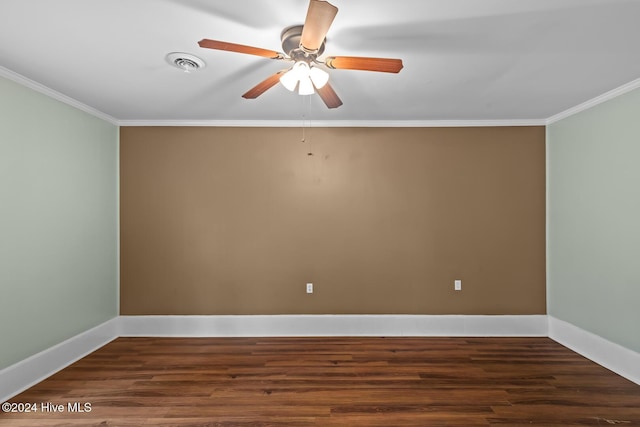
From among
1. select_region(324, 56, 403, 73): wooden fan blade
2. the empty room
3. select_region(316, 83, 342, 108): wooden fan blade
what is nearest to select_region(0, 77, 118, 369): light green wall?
the empty room

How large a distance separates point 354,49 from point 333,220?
6.19 ft

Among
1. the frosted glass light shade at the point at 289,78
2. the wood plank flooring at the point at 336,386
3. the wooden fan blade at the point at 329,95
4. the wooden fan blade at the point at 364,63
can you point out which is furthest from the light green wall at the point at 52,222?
the wooden fan blade at the point at 364,63

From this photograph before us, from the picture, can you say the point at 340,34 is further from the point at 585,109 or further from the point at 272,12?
the point at 585,109

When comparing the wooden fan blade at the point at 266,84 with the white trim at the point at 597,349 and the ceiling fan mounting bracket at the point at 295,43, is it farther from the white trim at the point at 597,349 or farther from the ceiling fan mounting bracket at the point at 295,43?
the white trim at the point at 597,349

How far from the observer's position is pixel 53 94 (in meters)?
2.61

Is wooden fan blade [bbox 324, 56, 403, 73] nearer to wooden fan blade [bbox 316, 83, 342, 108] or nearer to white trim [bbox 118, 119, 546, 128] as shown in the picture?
wooden fan blade [bbox 316, 83, 342, 108]

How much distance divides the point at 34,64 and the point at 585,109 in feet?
14.9

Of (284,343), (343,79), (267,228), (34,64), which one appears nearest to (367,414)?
(284,343)

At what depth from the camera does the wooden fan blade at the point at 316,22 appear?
1.25 metres

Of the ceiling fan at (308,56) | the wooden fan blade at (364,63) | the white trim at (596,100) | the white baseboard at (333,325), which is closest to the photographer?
the ceiling fan at (308,56)

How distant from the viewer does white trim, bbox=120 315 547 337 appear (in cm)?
338

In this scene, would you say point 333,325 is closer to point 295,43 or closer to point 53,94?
point 295,43

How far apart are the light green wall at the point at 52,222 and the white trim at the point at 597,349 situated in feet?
15.6

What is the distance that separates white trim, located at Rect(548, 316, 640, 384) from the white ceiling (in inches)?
85.4
